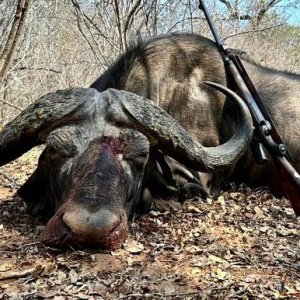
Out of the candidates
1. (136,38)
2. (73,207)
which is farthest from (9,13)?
(73,207)

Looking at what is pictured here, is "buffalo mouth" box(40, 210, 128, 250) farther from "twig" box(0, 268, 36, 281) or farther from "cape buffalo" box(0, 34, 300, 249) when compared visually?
"twig" box(0, 268, 36, 281)

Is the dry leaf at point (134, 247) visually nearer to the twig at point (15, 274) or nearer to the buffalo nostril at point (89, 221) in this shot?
the buffalo nostril at point (89, 221)

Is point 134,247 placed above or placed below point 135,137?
below

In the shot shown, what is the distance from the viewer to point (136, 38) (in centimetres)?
511

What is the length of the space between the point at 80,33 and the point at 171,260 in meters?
8.78

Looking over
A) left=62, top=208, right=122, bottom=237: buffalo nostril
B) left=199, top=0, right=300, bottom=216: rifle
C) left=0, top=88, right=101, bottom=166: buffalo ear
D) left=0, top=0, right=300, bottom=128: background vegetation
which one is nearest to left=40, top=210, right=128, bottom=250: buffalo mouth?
left=62, top=208, right=122, bottom=237: buffalo nostril

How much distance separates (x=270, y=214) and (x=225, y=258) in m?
1.22

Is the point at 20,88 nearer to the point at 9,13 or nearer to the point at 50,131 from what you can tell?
the point at 9,13

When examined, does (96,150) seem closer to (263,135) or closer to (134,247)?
(134,247)

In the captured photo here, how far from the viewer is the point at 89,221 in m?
2.92

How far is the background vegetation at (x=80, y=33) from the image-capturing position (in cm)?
853

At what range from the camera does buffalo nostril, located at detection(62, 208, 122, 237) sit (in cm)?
291

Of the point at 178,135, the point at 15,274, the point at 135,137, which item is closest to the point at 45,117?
the point at 135,137

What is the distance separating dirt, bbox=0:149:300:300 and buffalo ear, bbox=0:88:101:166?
547 mm
